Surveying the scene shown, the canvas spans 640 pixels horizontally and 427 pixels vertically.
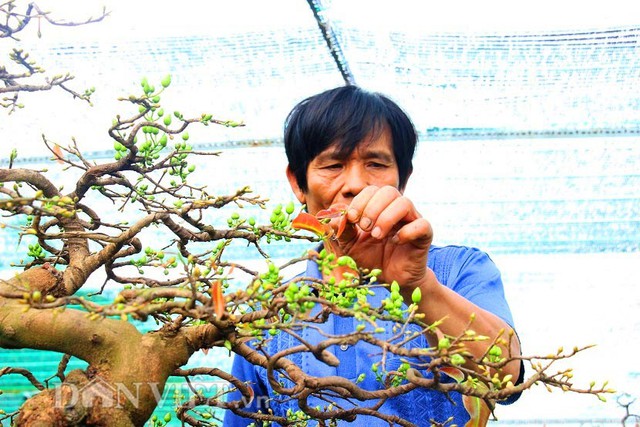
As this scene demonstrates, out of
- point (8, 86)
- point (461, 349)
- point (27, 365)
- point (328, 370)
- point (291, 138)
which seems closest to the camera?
point (461, 349)

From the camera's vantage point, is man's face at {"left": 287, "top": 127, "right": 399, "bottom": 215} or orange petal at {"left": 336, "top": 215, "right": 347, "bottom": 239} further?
man's face at {"left": 287, "top": 127, "right": 399, "bottom": 215}

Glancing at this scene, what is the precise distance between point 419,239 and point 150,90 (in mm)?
480

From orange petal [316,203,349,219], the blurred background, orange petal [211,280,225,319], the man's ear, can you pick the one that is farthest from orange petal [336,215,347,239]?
the blurred background

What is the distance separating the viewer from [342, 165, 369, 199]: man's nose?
1.84 m

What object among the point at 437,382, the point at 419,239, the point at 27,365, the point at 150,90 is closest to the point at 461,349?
the point at 437,382

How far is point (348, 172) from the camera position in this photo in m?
1.89

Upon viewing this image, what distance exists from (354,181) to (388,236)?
479 millimetres

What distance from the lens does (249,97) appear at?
3314mm

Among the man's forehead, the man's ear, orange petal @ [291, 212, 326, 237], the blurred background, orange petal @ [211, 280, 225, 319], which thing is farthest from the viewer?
the blurred background

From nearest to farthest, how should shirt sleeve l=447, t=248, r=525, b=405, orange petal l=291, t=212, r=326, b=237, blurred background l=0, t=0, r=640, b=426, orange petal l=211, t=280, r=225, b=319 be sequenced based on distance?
orange petal l=211, t=280, r=225, b=319, orange petal l=291, t=212, r=326, b=237, shirt sleeve l=447, t=248, r=525, b=405, blurred background l=0, t=0, r=640, b=426

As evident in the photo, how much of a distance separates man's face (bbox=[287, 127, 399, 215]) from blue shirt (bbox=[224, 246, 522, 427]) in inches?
8.2

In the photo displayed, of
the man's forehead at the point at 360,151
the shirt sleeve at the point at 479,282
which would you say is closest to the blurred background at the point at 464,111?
the man's forehead at the point at 360,151

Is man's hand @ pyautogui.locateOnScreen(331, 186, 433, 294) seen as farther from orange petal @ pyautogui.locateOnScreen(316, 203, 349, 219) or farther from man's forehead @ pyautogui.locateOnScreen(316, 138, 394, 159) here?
man's forehead @ pyautogui.locateOnScreen(316, 138, 394, 159)

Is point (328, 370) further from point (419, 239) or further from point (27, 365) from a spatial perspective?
point (27, 365)
